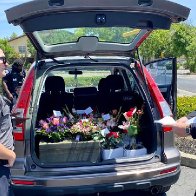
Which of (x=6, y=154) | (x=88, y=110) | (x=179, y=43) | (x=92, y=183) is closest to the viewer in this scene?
(x=6, y=154)

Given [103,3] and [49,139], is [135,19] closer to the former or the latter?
[103,3]

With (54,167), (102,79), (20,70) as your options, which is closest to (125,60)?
(102,79)

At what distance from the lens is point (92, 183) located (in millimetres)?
3801

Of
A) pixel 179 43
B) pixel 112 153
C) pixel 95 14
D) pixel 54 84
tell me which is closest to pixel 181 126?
pixel 95 14

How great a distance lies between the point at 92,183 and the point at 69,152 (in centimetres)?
56

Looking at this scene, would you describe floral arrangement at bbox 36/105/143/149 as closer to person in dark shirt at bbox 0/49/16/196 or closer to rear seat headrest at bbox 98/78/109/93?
rear seat headrest at bbox 98/78/109/93

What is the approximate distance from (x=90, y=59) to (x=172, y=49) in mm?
37934

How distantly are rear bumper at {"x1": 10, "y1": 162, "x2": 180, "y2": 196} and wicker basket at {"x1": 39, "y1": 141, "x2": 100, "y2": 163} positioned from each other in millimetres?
414

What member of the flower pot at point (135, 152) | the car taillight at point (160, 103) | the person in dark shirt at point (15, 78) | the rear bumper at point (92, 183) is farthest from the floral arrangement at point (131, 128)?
the person in dark shirt at point (15, 78)

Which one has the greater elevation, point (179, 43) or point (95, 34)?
point (95, 34)

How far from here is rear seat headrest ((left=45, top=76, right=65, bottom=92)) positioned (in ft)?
17.8

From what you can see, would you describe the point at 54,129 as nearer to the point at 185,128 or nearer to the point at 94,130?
the point at 94,130

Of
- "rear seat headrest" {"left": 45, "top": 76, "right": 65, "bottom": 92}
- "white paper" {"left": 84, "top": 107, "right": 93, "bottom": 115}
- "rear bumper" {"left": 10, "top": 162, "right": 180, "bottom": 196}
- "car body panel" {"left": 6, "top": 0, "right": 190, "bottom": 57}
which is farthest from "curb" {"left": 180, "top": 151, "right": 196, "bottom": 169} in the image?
"car body panel" {"left": 6, "top": 0, "right": 190, "bottom": 57}

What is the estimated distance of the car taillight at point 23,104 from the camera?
3.98 metres
